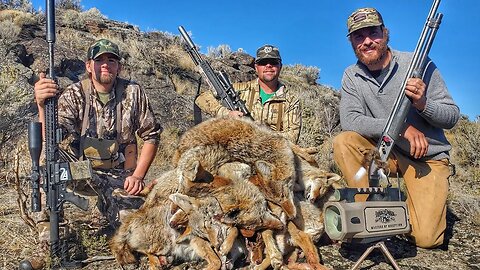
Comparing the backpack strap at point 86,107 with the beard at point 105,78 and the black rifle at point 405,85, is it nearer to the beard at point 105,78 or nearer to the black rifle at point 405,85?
the beard at point 105,78

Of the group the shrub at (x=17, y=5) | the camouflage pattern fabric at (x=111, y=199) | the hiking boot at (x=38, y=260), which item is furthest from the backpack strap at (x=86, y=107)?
the shrub at (x=17, y=5)

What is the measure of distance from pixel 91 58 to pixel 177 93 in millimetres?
6485

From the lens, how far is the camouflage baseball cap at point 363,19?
4117 mm

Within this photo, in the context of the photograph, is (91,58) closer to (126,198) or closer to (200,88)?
(126,198)

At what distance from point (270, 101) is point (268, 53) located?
0.69 metres

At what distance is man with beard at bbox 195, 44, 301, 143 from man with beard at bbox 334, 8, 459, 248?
154 cm

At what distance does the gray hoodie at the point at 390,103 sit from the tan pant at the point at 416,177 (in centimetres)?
11

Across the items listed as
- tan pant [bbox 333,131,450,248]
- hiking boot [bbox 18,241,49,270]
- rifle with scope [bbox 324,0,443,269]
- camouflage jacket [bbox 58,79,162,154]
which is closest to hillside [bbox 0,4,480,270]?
hiking boot [bbox 18,241,49,270]

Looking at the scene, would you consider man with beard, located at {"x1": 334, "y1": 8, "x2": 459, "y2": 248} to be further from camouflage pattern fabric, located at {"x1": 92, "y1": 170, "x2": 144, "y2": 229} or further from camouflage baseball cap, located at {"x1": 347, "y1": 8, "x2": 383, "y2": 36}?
camouflage pattern fabric, located at {"x1": 92, "y1": 170, "x2": 144, "y2": 229}

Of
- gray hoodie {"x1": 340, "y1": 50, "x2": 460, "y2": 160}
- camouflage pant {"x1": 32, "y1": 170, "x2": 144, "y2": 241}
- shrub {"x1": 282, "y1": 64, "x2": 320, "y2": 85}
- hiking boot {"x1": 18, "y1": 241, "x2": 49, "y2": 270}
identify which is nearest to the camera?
hiking boot {"x1": 18, "y1": 241, "x2": 49, "y2": 270}

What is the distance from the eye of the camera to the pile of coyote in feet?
8.95

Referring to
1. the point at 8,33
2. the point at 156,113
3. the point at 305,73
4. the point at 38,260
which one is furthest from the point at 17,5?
the point at 38,260

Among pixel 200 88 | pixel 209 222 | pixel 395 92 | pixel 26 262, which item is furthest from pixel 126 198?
pixel 200 88

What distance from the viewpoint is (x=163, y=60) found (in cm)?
1277
